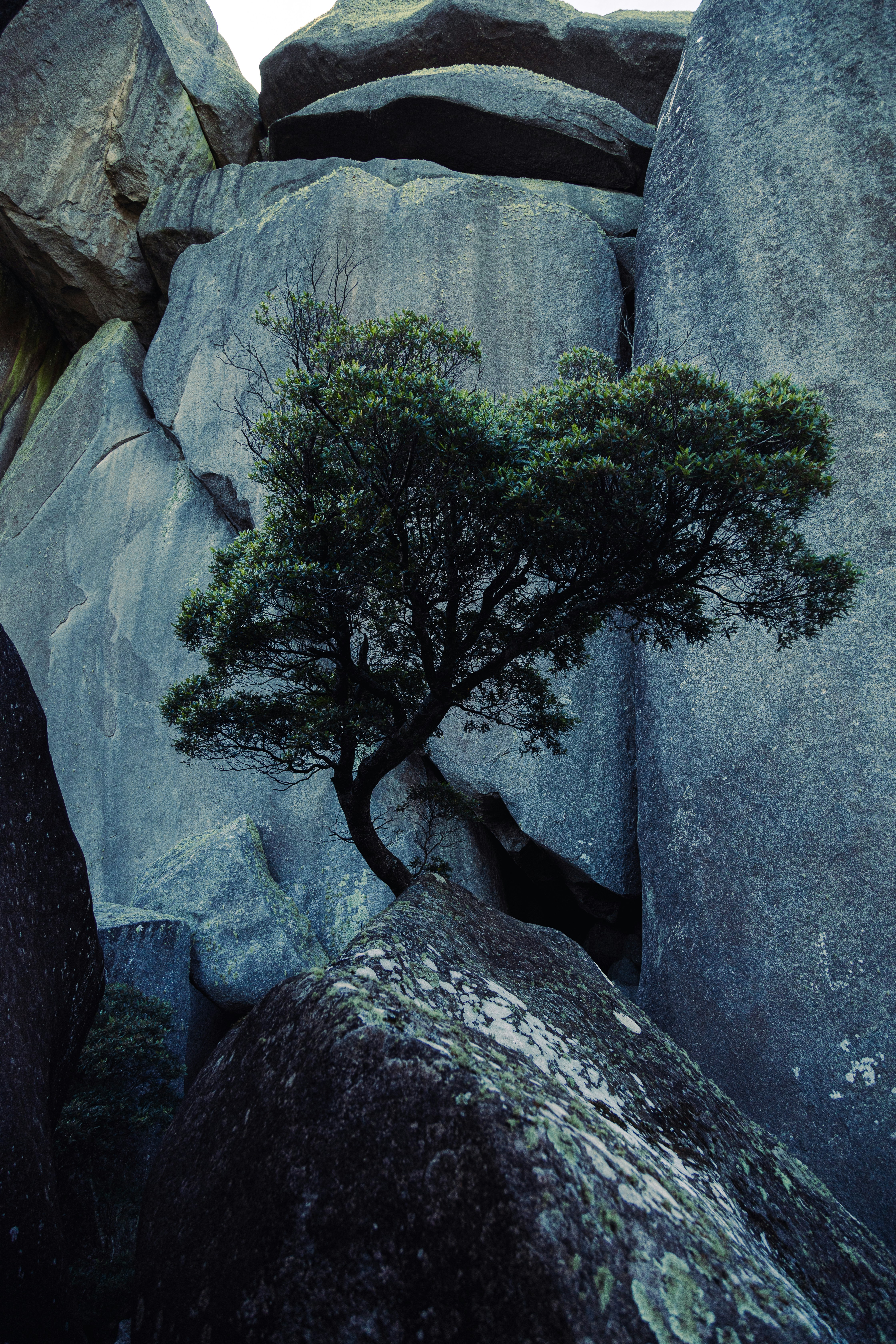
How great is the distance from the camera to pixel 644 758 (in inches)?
387

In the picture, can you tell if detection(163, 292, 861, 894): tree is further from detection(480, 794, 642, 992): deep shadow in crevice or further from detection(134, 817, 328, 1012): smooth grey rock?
detection(480, 794, 642, 992): deep shadow in crevice

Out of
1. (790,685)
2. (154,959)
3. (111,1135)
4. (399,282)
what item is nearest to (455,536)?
(790,685)

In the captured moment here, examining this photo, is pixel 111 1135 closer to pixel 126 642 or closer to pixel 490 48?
pixel 126 642

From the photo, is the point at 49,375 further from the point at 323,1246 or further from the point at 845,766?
the point at 323,1246

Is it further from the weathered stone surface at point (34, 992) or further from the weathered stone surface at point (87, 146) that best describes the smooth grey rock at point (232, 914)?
the weathered stone surface at point (87, 146)

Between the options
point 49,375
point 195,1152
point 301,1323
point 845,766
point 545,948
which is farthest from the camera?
point 49,375

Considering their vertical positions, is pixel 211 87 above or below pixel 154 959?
above

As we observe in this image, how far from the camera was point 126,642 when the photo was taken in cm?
1285

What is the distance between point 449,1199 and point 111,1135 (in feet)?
16.4

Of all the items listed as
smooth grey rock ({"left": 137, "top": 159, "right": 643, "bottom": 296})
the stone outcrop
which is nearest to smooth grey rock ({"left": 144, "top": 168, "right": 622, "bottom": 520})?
smooth grey rock ({"left": 137, "top": 159, "right": 643, "bottom": 296})

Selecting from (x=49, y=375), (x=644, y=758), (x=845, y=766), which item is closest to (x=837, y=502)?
(x=845, y=766)

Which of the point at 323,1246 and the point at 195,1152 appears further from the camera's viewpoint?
the point at 195,1152

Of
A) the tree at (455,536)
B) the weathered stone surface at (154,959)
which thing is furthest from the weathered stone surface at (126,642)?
the tree at (455,536)

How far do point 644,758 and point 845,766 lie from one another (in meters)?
2.35
